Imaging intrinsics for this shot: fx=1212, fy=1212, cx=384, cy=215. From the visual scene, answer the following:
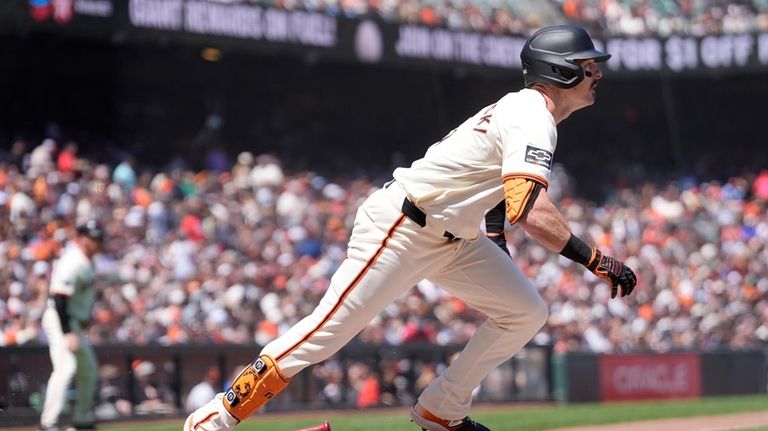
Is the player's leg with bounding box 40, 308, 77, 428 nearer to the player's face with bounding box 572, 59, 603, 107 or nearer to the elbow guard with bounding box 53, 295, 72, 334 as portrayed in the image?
the elbow guard with bounding box 53, 295, 72, 334

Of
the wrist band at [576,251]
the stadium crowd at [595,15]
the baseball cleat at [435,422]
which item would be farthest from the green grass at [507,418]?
the stadium crowd at [595,15]

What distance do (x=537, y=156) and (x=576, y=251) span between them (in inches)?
17.6

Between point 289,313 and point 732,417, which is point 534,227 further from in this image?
point 289,313

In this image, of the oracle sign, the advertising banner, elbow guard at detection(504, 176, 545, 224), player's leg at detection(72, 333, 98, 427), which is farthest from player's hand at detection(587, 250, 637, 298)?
the advertising banner

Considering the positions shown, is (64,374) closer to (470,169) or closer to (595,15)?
(470,169)

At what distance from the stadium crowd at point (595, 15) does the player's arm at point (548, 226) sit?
15495 millimetres

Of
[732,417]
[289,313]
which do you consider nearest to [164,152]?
[289,313]

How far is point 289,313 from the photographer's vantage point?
14.0 metres

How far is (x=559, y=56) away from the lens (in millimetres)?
5230

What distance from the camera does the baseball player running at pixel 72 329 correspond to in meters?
8.70

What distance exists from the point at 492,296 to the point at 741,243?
15.5 metres

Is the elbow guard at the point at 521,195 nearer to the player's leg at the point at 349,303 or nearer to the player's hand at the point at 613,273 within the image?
the player's hand at the point at 613,273

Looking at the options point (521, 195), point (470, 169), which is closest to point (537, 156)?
point (521, 195)

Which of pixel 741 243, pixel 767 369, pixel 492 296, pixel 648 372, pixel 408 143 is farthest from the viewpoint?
pixel 408 143
